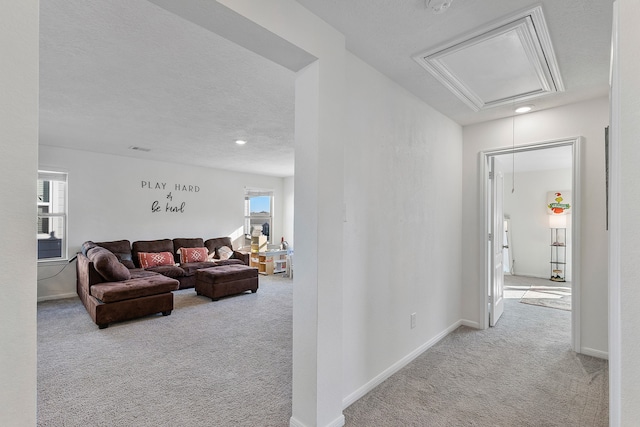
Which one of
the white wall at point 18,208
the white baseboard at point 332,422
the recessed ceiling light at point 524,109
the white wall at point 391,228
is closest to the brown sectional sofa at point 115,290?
the white baseboard at point 332,422

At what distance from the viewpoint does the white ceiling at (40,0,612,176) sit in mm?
1726

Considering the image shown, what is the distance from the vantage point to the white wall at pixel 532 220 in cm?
694

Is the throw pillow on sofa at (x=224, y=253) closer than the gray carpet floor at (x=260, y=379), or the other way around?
the gray carpet floor at (x=260, y=379)

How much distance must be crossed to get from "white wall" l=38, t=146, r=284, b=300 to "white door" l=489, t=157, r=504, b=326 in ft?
18.5

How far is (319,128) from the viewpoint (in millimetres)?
1770

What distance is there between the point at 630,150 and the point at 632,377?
0.64m

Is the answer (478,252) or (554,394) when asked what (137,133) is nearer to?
(478,252)

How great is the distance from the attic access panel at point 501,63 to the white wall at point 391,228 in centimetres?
41

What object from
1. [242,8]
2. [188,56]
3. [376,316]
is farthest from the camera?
[376,316]

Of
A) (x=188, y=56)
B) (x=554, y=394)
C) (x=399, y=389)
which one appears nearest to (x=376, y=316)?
(x=399, y=389)

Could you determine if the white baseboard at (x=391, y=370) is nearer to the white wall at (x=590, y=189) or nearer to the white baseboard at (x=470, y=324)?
the white baseboard at (x=470, y=324)

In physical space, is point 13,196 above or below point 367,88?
below

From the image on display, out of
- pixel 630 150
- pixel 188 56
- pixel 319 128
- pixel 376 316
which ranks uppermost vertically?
pixel 188 56

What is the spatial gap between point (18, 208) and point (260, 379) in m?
2.18
